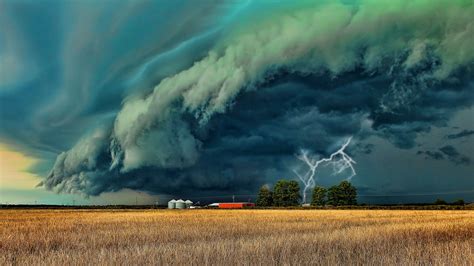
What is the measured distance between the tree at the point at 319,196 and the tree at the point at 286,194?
15.5ft

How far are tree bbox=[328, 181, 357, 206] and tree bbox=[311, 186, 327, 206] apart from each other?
2193 mm

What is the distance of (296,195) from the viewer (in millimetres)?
129875

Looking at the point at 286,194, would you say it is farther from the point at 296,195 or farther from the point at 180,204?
the point at 180,204

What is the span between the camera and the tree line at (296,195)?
4829 inches

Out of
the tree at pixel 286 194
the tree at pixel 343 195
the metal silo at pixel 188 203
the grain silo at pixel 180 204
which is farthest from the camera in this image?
the metal silo at pixel 188 203

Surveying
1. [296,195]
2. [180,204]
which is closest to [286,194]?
[296,195]

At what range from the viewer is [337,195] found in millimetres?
123625

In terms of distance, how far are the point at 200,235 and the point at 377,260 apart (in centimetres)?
960

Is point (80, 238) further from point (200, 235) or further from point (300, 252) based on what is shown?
point (300, 252)

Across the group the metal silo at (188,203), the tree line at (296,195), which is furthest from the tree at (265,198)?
the metal silo at (188,203)

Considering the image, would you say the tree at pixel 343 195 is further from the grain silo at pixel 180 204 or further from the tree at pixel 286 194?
the grain silo at pixel 180 204

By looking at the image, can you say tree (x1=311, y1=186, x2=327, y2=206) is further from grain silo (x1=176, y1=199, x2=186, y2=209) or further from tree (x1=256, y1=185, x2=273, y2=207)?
grain silo (x1=176, y1=199, x2=186, y2=209)

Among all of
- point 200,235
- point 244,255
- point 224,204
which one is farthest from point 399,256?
point 224,204

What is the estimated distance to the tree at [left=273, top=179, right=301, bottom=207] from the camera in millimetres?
130000
